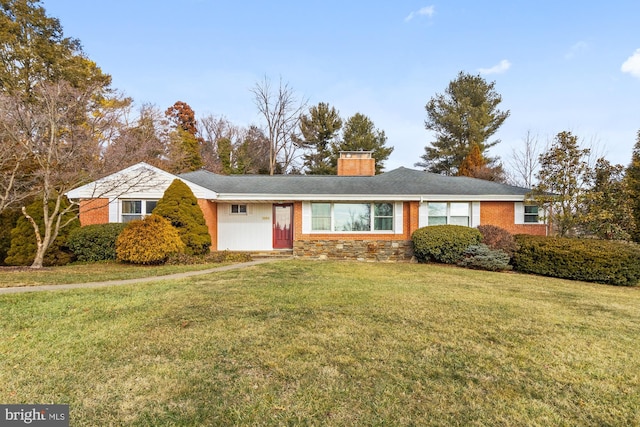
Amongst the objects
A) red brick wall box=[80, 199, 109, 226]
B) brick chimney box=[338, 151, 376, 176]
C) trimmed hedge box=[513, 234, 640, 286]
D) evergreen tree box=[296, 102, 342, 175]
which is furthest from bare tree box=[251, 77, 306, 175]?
trimmed hedge box=[513, 234, 640, 286]

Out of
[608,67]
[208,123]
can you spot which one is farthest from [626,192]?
[208,123]

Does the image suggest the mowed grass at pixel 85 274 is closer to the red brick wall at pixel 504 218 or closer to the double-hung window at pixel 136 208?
the double-hung window at pixel 136 208

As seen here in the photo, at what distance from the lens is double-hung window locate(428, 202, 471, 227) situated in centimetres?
1365

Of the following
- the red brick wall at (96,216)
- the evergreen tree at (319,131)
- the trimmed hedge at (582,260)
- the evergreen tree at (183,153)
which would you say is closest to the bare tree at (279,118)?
the evergreen tree at (319,131)

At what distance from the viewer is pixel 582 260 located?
32.1 ft

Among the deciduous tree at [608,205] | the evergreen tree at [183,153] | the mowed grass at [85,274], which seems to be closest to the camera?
the mowed grass at [85,274]

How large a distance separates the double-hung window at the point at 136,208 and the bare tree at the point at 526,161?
2671cm

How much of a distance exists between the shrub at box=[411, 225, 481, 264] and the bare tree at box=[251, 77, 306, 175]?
61.6 feet

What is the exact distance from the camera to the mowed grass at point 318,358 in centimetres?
252

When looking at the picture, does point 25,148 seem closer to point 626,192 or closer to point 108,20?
point 108,20

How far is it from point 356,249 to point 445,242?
3473 millimetres

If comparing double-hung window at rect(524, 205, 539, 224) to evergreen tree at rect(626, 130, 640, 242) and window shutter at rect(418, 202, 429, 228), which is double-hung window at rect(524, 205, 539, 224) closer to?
evergreen tree at rect(626, 130, 640, 242)

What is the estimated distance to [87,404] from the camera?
2.55 meters

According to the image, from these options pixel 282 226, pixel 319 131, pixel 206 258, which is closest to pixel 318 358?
pixel 206 258
